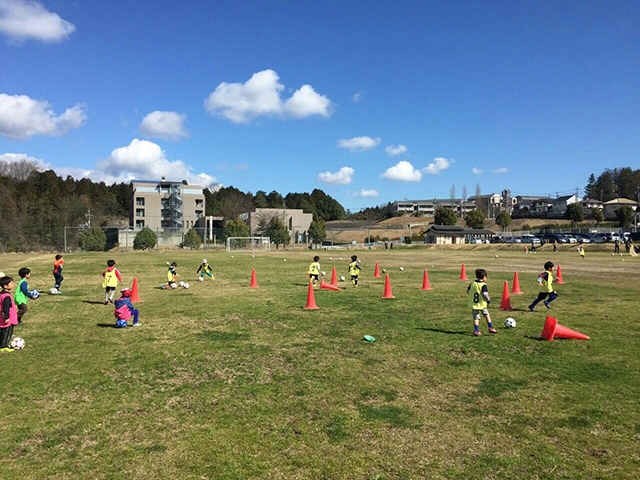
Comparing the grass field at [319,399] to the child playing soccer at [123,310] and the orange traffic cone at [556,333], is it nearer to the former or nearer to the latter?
the orange traffic cone at [556,333]

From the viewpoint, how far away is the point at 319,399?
6320mm

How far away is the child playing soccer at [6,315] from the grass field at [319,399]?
43cm

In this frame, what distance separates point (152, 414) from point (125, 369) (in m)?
2.27

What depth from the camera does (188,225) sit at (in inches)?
3716

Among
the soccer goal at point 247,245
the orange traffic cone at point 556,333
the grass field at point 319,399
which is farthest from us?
the soccer goal at point 247,245

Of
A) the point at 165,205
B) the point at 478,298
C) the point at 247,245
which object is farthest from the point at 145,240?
the point at 478,298

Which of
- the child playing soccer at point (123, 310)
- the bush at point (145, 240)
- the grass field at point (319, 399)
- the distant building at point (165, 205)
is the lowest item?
the grass field at point (319, 399)

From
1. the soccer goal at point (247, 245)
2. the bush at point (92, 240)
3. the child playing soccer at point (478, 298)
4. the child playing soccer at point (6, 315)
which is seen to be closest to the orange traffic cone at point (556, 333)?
the child playing soccer at point (478, 298)

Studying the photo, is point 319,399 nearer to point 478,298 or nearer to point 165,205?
point 478,298

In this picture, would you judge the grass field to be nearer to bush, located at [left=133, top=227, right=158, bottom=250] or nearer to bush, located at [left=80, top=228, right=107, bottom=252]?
bush, located at [left=80, top=228, right=107, bottom=252]

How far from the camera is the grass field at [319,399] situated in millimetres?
4594

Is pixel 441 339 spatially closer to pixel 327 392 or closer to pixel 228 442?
pixel 327 392

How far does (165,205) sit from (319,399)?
9291 centimetres

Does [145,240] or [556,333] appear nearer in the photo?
[556,333]
